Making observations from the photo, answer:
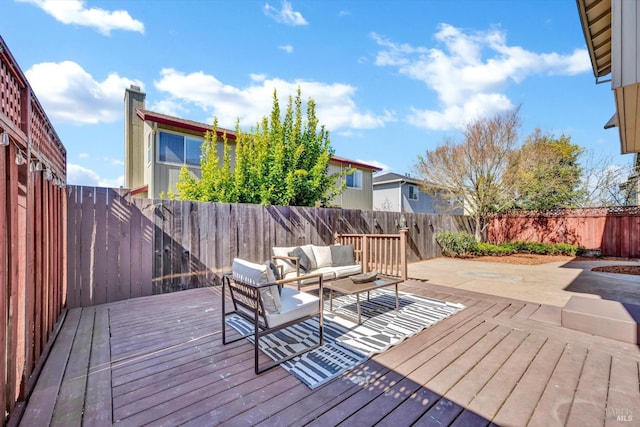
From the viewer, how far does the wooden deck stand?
1.81 meters

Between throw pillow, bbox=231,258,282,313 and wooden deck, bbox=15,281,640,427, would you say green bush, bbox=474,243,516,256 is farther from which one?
throw pillow, bbox=231,258,282,313

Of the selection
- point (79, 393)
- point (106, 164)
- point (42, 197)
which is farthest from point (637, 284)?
point (106, 164)

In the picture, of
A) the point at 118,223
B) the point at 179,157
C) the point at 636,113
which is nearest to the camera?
the point at 636,113

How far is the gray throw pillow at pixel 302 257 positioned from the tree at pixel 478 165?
904cm

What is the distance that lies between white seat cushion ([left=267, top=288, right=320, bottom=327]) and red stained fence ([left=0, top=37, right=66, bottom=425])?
1731 mm

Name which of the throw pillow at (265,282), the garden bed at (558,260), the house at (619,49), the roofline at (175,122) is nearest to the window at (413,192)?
the garden bed at (558,260)

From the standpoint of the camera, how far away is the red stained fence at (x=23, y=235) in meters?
1.74

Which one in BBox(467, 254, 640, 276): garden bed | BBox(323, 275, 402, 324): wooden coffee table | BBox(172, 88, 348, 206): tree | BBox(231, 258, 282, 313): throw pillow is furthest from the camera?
BBox(172, 88, 348, 206): tree

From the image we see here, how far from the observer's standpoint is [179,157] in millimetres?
9398

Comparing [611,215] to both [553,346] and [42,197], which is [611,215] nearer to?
[553,346]

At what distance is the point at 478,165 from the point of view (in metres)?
11.0

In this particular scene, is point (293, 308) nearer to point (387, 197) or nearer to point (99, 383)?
point (99, 383)

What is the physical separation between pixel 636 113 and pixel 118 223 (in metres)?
7.34

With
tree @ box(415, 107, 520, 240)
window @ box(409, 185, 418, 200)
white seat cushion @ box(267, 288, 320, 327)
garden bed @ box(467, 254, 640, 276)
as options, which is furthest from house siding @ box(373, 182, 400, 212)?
white seat cushion @ box(267, 288, 320, 327)
